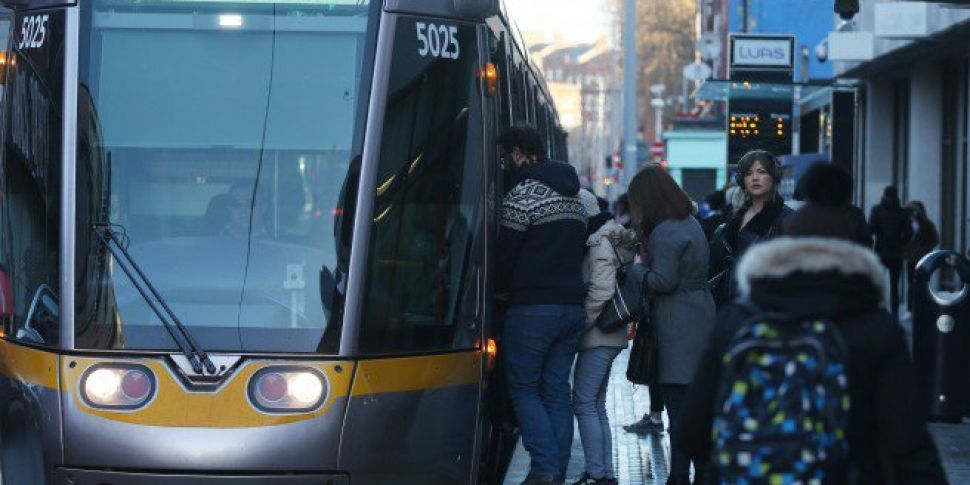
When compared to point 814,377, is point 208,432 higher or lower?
lower

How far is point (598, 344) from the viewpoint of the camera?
9289mm

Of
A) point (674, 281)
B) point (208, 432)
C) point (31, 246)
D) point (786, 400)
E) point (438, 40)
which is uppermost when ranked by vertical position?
point (438, 40)

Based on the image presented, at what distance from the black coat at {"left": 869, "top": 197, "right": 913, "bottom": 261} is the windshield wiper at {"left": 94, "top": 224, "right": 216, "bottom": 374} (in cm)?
1549

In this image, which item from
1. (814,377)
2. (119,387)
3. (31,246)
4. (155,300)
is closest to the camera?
(814,377)

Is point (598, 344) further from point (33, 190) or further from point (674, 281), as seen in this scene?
point (33, 190)

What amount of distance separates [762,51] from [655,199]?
16.3 metres

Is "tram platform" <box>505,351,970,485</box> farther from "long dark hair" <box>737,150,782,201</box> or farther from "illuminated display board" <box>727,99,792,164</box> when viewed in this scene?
"illuminated display board" <box>727,99,792,164</box>

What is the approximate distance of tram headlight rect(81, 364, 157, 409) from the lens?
7188mm

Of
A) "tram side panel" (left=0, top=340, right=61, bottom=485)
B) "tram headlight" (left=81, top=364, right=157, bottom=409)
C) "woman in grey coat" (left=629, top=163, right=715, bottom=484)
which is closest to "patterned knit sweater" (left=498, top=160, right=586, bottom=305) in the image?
"woman in grey coat" (left=629, top=163, right=715, bottom=484)

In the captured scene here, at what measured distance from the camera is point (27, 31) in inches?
314

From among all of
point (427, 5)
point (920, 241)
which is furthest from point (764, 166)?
point (920, 241)

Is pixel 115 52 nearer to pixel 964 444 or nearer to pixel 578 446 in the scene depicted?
pixel 578 446

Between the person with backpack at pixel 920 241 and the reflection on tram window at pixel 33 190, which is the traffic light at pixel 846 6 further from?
the person with backpack at pixel 920 241

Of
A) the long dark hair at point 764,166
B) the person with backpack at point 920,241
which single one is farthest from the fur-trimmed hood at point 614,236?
the person with backpack at point 920,241
